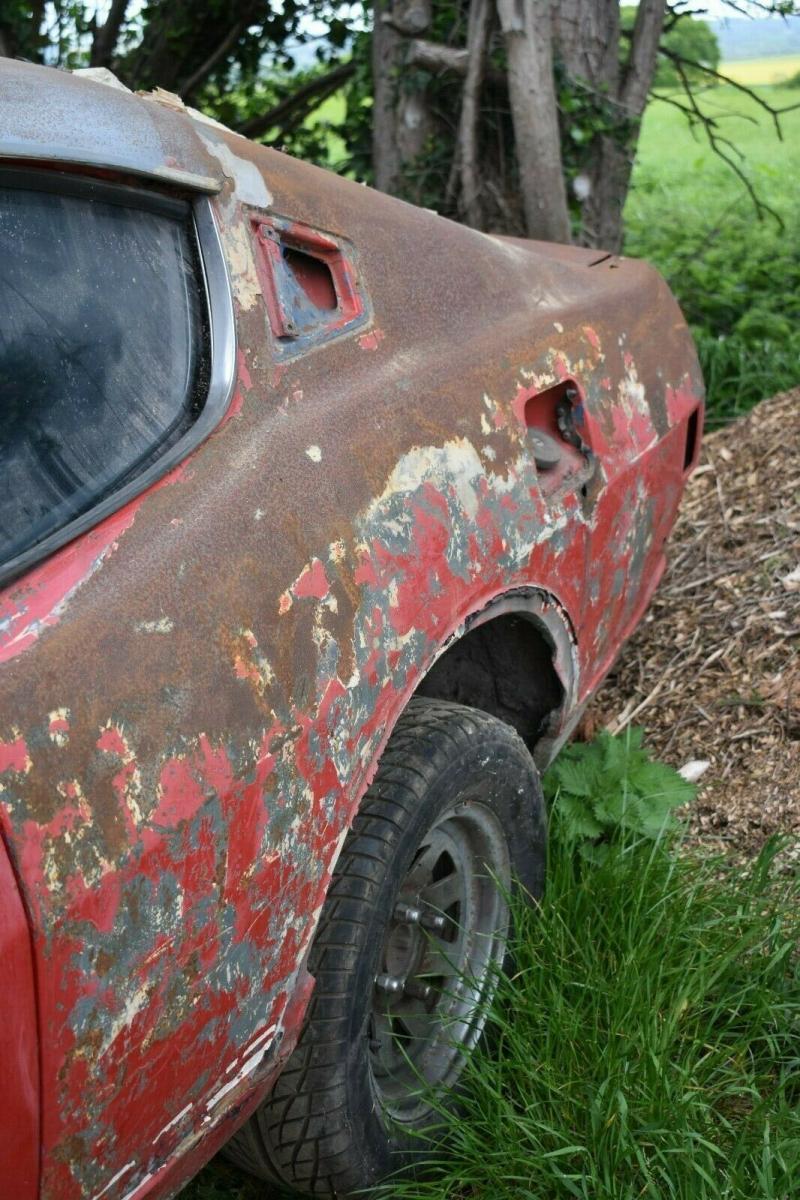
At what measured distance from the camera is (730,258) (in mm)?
8188

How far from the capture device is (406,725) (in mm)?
2244

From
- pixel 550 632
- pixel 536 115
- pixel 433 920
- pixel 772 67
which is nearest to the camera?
pixel 433 920

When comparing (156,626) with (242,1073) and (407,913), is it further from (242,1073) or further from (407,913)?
(407,913)

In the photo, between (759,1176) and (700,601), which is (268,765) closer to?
(759,1176)

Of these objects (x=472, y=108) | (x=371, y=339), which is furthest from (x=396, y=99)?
(x=371, y=339)

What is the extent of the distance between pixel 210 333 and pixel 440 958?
49.3 inches

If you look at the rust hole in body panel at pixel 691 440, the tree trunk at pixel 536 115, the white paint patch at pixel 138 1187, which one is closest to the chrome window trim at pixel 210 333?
the white paint patch at pixel 138 1187

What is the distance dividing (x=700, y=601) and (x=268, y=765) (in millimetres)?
2591

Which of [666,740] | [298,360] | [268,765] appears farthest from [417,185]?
[268,765]

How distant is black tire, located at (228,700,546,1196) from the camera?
2.00m

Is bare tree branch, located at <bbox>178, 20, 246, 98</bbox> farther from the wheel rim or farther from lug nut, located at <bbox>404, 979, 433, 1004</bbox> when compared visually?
lug nut, located at <bbox>404, 979, 433, 1004</bbox>

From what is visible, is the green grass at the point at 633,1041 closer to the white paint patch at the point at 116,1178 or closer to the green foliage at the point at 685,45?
the white paint patch at the point at 116,1178

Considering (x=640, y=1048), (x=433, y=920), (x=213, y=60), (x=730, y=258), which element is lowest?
(x=730, y=258)

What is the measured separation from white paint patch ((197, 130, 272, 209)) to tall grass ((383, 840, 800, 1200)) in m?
1.41
